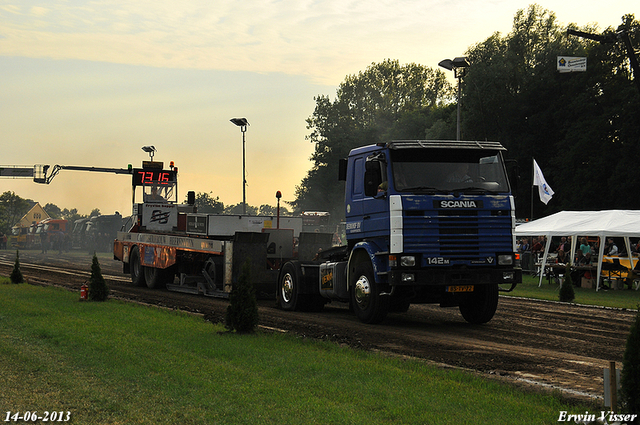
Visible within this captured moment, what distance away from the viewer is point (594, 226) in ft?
76.0

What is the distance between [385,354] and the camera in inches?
375

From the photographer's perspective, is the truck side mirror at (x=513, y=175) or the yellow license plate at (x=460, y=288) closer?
the yellow license plate at (x=460, y=288)

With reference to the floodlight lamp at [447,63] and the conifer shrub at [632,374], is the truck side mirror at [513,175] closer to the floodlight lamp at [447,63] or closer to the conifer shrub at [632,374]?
the conifer shrub at [632,374]

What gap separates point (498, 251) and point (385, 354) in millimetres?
3550

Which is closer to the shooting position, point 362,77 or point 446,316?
point 446,316

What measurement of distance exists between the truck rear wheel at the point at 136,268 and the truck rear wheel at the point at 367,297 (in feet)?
38.9

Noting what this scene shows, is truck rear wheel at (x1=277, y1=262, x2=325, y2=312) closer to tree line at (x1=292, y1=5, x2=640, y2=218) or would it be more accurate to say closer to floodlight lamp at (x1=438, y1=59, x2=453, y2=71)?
floodlight lamp at (x1=438, y1=59, x2=453, y2=71)

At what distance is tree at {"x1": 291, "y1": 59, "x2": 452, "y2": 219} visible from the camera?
273 feet

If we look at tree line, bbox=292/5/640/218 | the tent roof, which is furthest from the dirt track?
tree line, bbox=292/5/640/218

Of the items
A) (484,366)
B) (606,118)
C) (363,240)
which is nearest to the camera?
(484,366)

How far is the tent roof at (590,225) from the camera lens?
22.1m

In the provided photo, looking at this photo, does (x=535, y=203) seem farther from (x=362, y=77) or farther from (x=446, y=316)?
(x=362, y=77)

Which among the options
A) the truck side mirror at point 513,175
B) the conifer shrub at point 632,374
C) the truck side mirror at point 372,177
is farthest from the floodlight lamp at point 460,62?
the conifer shrub at point 632,374

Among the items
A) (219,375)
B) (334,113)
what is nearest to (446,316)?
(219,375)
